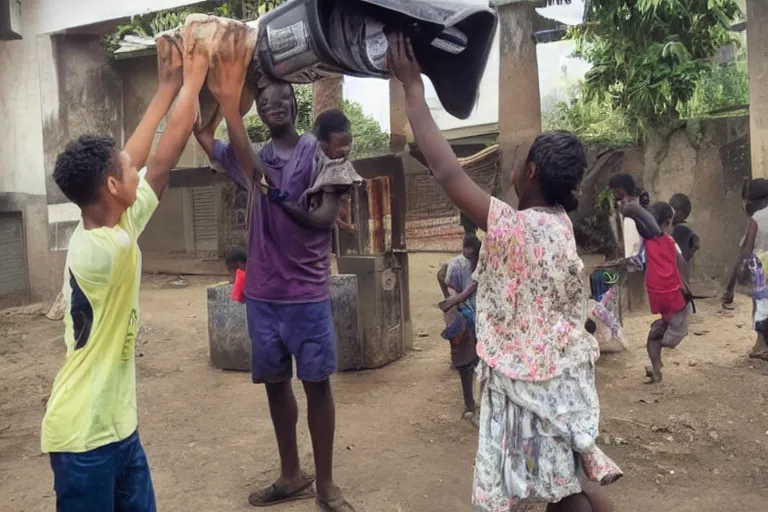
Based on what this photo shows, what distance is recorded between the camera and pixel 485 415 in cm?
242

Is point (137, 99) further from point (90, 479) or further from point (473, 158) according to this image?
point (90, 479)

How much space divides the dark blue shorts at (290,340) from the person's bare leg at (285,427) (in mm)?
84

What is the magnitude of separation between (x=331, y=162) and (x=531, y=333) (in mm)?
1293

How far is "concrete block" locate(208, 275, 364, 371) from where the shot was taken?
5.77 meters

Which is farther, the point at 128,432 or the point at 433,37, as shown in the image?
the point at 433,37

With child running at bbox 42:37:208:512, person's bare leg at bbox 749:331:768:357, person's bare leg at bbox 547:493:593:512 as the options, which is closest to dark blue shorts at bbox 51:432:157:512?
child running at bbox 42:37:208:512

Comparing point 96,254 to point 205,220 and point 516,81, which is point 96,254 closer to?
point 516,81

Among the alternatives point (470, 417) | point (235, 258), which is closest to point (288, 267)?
point (470, 417)

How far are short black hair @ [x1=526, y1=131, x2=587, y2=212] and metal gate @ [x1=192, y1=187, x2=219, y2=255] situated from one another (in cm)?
1171

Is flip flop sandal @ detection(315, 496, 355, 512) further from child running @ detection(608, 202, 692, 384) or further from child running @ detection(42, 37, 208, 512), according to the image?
child running @ detection(608, 202, 692, 384)

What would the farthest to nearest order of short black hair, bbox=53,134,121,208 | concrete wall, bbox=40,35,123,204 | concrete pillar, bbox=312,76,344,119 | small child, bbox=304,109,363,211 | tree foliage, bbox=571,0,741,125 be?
1. concrete wall, bbox=40,35,123,204
2. tree foliage, bbox=571,0,741,125
3. concrete pillar, bbox=312,76,344,119
4. small child, bbox=304,109,363,211
5. short black hair, bbox=53,134,121,208

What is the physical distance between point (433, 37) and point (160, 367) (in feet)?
15.5

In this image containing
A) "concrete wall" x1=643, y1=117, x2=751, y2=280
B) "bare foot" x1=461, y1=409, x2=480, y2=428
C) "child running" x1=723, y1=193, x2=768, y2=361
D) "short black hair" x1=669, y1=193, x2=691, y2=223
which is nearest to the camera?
"bare foot" x1=461, y1=409, x2=480, y2=428

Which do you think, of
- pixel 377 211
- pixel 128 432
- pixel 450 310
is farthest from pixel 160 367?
pixel 128 432
